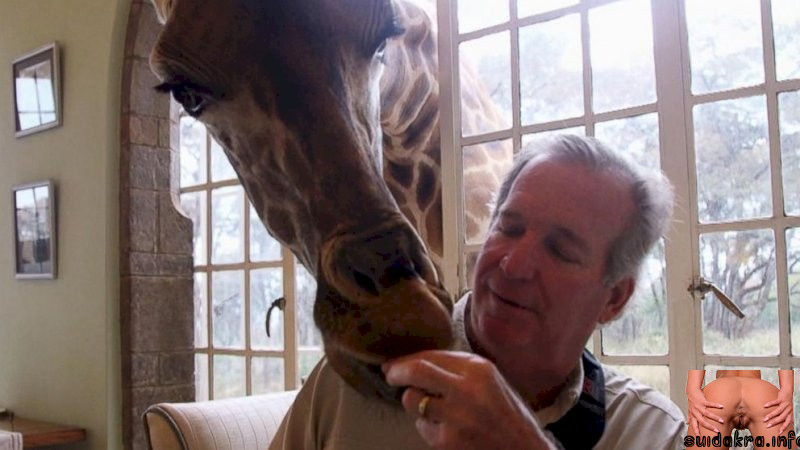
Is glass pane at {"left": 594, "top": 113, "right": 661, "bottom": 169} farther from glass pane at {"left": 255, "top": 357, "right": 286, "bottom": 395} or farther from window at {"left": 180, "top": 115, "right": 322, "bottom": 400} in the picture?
glass pane at {"left": 255, "top": 357, "right": 286, "bottom": 395}

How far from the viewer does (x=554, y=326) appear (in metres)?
0.88

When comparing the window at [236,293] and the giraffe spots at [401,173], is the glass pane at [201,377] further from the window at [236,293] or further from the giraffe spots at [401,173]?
the giraffe spots at [401,173]

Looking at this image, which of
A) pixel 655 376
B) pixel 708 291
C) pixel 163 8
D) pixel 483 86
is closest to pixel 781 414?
pixel 163 8

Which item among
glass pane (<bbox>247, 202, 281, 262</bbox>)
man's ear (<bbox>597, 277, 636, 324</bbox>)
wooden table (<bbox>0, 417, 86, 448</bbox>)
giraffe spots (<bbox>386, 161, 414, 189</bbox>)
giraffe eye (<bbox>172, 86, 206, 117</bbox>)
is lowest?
wooden table (<bbox>0, 417, 86, 448</bbox>)

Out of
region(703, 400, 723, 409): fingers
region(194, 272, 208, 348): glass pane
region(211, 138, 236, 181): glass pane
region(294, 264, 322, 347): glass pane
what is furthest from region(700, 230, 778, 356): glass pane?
region(194, 272, 208, 348): glass pane

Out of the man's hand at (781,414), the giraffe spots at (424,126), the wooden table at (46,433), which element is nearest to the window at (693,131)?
the giraffe spots at (424,126)

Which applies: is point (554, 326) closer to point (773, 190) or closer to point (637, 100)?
point (773, 190)

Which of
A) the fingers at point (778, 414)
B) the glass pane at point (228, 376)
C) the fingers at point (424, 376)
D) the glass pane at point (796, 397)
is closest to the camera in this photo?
the fingers at point (424, 376)

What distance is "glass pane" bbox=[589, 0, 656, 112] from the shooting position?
179 centimetres

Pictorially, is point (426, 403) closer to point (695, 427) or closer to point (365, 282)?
point (365, 282)

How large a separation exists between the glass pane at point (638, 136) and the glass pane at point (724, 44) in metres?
0.13

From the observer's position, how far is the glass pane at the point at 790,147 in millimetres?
1572

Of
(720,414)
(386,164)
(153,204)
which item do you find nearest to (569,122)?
(386,164)

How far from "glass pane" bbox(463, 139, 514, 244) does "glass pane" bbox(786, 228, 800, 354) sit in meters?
0.74
